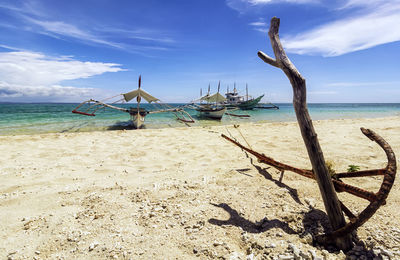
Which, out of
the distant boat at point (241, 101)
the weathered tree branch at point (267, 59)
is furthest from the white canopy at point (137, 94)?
the distant boat at point (241, 101)

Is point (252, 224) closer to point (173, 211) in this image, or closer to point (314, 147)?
point (173, 211)

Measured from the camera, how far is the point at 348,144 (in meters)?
6.49

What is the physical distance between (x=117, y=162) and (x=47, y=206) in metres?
2.33

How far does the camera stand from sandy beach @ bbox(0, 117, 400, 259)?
2.04 m

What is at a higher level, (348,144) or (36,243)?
(348,144)

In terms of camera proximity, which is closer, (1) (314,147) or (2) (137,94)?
(1) (314,147)

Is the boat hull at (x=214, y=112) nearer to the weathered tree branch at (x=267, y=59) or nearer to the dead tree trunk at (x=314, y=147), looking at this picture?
the weathered tree branch at (x=267, y=59)

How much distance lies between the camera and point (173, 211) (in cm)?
272

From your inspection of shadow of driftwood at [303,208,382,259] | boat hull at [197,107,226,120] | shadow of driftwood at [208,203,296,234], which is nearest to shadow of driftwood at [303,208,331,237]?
shadow of driftwood at [303,208,382,259]

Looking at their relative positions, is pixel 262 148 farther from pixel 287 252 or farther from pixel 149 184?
pixel 287 252

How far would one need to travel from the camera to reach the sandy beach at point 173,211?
6.68 feet

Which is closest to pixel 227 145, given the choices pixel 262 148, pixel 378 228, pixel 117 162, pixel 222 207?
pixel 262 148

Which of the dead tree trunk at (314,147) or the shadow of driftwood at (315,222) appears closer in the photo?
the dead tree trunk at (314,147)

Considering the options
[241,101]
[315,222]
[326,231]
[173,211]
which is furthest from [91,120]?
[241,101]
